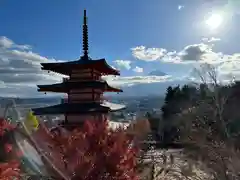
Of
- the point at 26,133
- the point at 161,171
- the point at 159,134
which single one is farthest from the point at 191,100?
the point at 26,133

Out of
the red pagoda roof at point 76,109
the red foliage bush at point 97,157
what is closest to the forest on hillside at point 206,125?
the red foliage bush at point 97,157

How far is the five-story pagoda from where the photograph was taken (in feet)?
45.5

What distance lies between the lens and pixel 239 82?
26.4 m

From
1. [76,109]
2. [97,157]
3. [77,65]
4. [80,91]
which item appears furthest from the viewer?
[80,91]

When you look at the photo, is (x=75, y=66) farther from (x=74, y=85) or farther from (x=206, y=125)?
(x=206, y=125)

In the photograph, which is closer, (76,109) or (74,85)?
(76,109)

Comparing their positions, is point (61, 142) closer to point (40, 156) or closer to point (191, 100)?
point (40, 156)

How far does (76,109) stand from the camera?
1384cm

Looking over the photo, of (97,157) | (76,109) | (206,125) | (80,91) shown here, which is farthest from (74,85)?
(97,157)

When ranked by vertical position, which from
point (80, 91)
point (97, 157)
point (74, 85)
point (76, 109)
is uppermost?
point (74, 85)

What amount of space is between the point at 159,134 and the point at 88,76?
65.6 ft

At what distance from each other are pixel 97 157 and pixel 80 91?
7481mm

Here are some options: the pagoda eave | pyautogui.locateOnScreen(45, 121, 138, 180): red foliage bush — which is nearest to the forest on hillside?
pyautogui.locateOnScreen(45, 121, 138, 180): red foliage bush

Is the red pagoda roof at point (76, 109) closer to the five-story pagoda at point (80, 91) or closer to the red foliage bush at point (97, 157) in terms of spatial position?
the five-story pagoda at point (80, 91)
